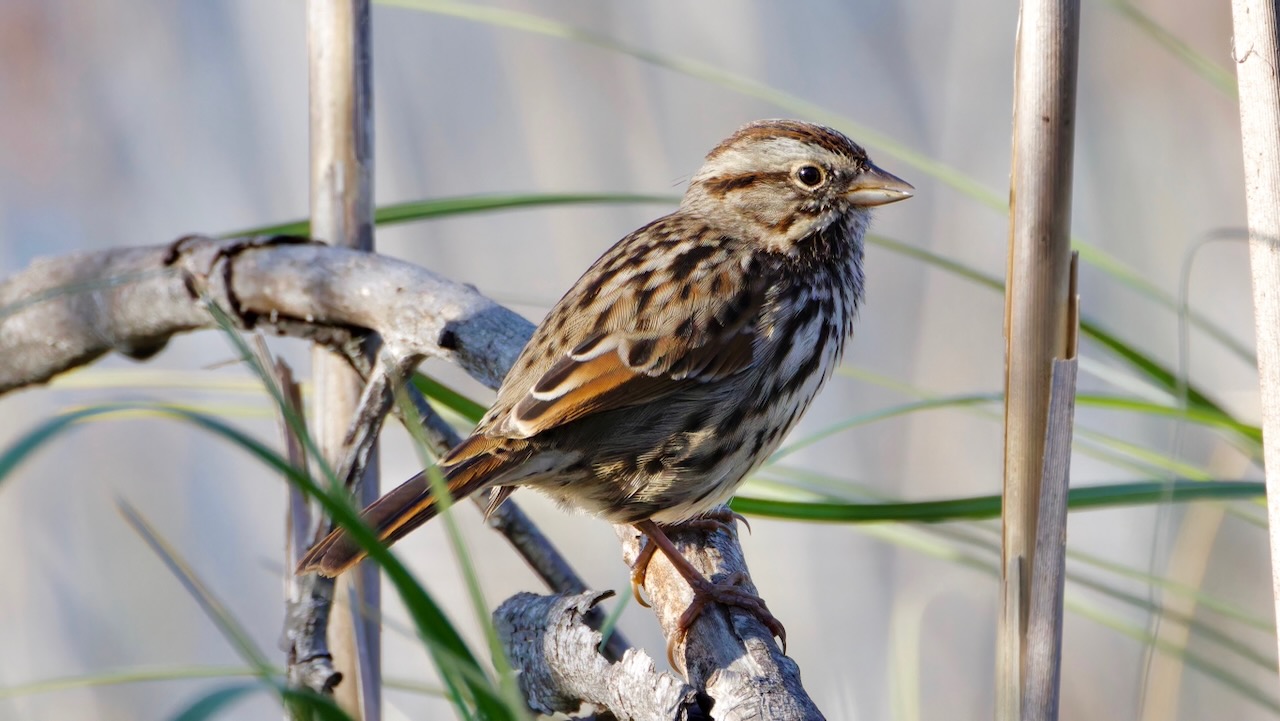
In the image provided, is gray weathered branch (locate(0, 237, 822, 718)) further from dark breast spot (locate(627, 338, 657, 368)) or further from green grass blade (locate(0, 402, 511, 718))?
green grass blade (locate(0, 402, 511, 718))

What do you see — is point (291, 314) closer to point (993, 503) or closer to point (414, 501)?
point (414, 501)

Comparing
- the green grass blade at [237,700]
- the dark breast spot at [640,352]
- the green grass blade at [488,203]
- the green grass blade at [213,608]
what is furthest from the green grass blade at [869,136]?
the green grass blade at [237,700]

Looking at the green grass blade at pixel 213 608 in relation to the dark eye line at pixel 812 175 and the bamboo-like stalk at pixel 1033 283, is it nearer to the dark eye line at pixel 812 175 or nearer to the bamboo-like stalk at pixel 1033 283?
the bamboo-like stalk at pixel 1033 283

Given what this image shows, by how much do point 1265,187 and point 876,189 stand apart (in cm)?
109

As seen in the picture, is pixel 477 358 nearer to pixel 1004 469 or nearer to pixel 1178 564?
pixel 1004 469

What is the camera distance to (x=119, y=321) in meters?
2.78

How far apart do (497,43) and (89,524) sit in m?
2.31

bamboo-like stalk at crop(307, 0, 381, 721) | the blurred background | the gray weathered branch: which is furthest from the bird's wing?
the blurred background

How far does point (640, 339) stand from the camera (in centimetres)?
246

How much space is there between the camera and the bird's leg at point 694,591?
2.09 m

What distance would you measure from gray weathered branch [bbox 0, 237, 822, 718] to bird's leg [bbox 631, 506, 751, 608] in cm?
2

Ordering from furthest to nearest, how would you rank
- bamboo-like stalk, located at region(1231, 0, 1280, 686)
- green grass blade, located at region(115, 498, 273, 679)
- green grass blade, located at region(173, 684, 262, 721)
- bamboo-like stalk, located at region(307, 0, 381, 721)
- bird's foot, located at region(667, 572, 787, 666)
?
bamboo-like stalk, located at region(307, 0, 381, 721) < bird's foot, located at region(667, 572, 787, 666) < bamboo-like stalk, located at region(1231, 0, 1280, 686) < green grass blade, located at region(115, 498, 273, 679) < green grass blade, located at region(173, 684, 262, 721)

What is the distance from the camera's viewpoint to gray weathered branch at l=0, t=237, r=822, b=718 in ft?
7.78

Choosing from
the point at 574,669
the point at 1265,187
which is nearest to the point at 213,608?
the point at 574,669
